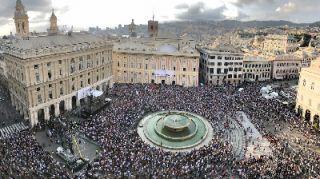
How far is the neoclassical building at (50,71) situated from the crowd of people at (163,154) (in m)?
7.98

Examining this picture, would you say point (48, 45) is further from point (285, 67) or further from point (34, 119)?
point (285, 67)

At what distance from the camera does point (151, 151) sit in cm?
4009

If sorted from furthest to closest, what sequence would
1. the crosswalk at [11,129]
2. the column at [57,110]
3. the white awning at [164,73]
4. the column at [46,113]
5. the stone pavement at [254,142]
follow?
the white awning at [164,73] < the column at [57,110] < the column at [46,113] < the crosswalk at [11,129] < the stone pavement at [254,142]

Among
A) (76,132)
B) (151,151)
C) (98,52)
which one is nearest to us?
(151,151)

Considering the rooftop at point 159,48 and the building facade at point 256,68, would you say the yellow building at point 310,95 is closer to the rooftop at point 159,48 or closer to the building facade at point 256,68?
the rooftop at point 159,48

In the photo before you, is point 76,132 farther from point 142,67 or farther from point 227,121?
point 142,67

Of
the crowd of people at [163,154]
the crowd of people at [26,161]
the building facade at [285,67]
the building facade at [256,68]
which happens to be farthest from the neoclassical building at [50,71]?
the building facade at [285,67]

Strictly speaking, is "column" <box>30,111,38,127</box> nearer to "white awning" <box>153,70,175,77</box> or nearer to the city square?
the city square

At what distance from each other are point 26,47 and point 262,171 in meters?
42.0

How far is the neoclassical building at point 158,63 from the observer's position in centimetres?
7875

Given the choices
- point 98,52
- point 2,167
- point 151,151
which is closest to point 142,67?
point 98,52

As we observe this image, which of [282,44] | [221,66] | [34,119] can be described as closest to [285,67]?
[221,66]

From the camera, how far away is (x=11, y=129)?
48375 mm

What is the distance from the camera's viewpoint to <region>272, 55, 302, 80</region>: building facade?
310 feet
